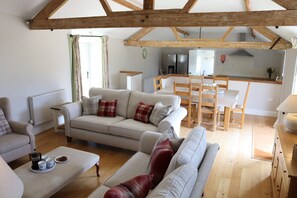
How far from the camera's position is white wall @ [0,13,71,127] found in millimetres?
3994

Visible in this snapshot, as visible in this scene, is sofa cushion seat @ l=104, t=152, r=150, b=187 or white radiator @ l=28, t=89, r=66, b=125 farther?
white radiator @ l=28, t=89, r=66, b=125

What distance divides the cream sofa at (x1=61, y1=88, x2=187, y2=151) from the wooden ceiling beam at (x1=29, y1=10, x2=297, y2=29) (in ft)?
4.04

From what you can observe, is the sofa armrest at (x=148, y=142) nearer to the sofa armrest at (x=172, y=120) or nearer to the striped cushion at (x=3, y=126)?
the sofa armrest at (x=172, y=120)

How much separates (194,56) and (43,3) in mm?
A: 6400

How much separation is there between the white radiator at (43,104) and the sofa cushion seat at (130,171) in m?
2.79

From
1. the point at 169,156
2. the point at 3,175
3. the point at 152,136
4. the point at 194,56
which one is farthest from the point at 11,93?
the point at 194,56

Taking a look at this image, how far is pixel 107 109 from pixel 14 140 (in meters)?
1.51

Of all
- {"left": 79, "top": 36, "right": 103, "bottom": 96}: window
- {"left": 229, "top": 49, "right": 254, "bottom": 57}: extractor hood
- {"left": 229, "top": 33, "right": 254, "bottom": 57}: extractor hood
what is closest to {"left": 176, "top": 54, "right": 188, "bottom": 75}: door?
{"left": 229, "top": 33, "right": 254, "bottom": 57}: extractor hood

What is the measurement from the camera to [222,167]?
346cm

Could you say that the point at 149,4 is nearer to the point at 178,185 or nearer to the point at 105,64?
the point at 178,185

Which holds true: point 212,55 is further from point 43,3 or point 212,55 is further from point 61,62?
point 43,3

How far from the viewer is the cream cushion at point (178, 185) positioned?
1380mm

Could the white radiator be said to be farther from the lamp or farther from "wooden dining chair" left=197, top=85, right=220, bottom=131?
the lamp

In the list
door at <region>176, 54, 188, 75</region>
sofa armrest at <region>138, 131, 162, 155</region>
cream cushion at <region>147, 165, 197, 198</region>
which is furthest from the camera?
door at <region>176, 54, 188, 75</region>
